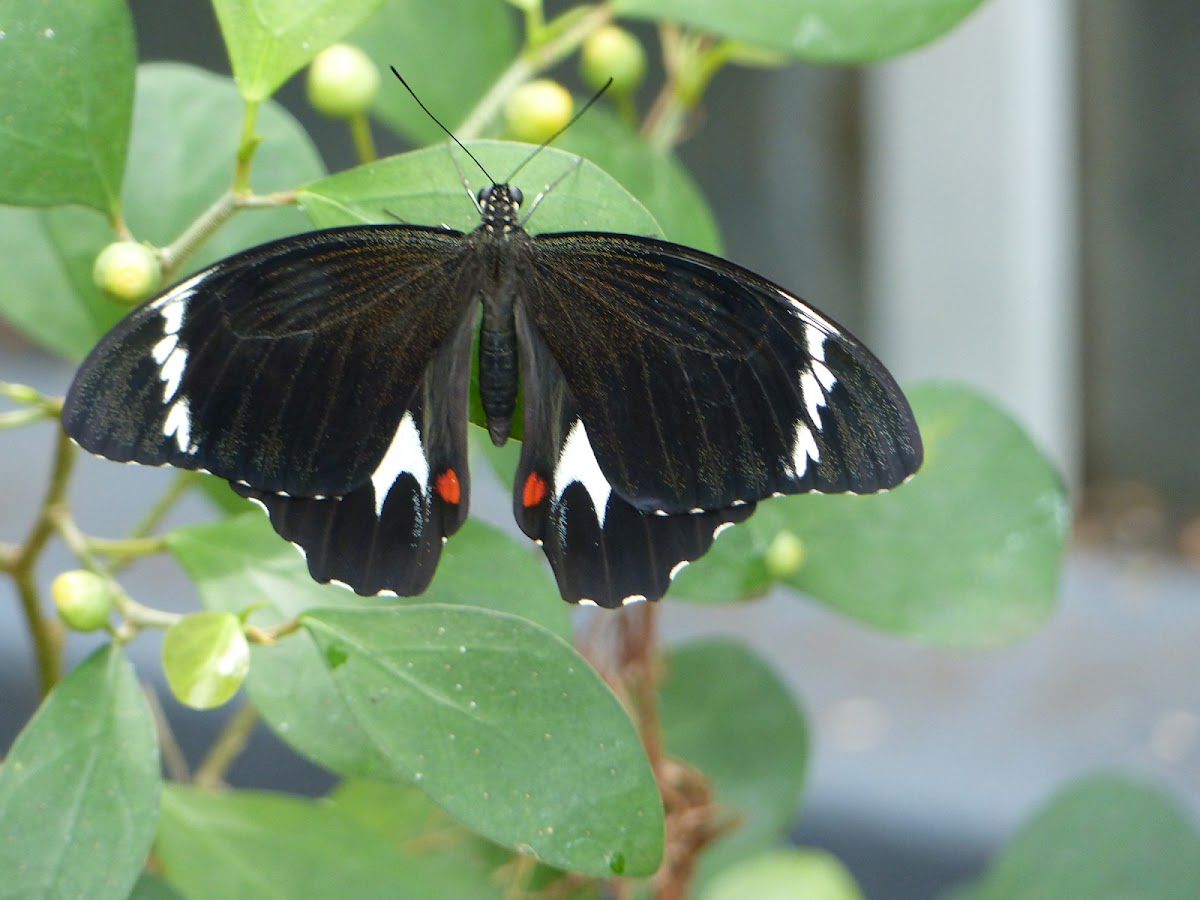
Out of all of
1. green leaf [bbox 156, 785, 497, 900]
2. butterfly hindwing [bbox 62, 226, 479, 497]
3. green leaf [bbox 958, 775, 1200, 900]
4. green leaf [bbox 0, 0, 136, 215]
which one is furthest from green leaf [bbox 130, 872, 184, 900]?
green leaf [bbox 958, 775, 1200, 900]

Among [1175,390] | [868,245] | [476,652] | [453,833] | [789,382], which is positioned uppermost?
[868,245]

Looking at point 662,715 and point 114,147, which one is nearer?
point 114,147

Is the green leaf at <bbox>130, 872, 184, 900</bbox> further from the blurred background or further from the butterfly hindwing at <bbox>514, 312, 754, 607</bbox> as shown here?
the blurred background

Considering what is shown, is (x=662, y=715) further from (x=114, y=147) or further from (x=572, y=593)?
(x=114, y=147)

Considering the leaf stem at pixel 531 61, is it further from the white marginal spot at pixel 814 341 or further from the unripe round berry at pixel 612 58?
the white marginal spot at pixel 814 341

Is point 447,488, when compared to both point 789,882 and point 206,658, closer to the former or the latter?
point 206,658

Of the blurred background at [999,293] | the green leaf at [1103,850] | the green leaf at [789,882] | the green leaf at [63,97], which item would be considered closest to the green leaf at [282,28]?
the green leaf at [63,97]

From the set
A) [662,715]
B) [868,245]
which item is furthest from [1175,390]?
[662,715]
